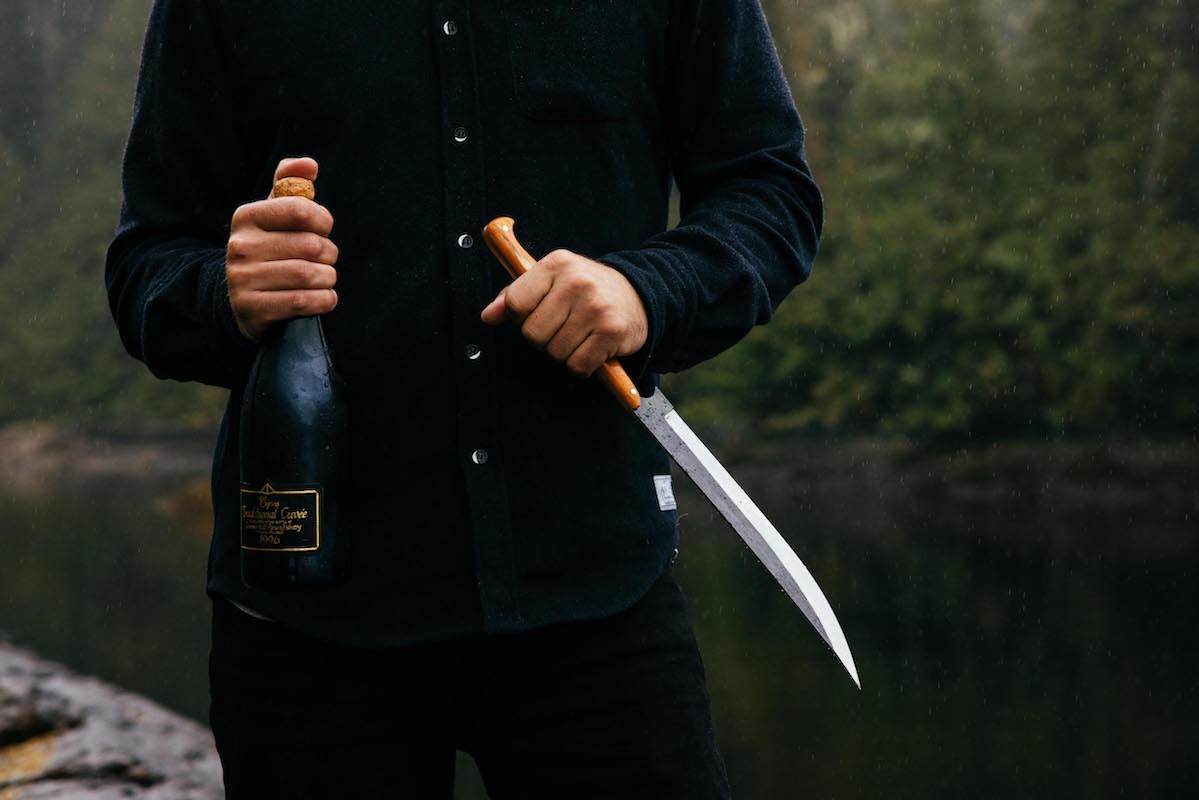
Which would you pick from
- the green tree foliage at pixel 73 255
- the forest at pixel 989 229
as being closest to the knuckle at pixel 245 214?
the forest at pixel 989 229

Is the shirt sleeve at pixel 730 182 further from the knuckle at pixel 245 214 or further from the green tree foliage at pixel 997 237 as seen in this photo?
the green tree foliage at pixel 997 237

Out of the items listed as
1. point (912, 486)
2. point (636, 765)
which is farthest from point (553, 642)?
point (912, 486)

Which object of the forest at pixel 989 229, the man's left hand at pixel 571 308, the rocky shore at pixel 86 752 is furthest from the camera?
the forest at pixel 989 229

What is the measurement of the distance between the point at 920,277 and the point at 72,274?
2387 cm

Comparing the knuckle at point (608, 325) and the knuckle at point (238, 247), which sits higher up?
the knuckle at point (238, 247)

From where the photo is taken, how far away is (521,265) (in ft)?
5.44

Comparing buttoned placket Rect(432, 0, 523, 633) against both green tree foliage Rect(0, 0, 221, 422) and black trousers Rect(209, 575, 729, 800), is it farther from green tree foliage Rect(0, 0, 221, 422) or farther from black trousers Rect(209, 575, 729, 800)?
green tree foliage Rect(0, 0, 221, 422)

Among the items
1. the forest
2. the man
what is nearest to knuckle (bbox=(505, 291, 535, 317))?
the man

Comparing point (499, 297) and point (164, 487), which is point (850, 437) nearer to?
point (164, 487)

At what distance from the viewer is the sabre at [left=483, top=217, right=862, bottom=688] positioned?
65.7 inches

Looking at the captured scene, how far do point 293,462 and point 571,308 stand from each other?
17.0 inches

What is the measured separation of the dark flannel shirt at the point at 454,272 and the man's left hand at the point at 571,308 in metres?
0.12

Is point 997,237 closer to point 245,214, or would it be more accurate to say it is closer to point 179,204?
point 179,204

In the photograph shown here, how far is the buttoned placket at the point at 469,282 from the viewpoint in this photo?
1.76 metres
